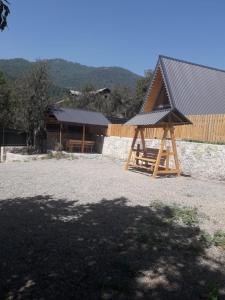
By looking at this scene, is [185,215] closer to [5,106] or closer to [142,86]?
[5,106]

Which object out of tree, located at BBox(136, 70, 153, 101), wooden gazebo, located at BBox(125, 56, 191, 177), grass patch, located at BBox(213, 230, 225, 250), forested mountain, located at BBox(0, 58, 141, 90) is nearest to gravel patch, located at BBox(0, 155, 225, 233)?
grass patch, located at BBox(213, 230, 225, 250)

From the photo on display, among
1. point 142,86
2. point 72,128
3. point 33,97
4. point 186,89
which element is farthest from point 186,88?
point 142,86

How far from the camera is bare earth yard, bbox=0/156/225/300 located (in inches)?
142

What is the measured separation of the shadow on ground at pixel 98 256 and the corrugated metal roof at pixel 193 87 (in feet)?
45.4

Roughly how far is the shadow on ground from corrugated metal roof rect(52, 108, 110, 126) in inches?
651

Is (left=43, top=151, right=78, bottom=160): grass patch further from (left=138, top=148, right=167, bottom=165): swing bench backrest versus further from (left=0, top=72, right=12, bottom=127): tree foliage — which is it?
(left=0, top=72, right=12, bottom=127): tree foliage

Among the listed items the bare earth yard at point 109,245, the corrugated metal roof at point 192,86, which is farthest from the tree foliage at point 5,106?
the bare earth yard at point 109,245

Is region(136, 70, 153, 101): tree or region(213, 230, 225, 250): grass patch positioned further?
region(136, 70, 153, 101): tree

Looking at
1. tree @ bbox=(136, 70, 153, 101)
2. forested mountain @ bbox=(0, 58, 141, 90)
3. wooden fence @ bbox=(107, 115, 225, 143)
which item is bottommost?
wooden fence @ bbox=(107, 115, 225, 143)

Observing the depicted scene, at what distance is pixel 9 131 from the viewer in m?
24.2

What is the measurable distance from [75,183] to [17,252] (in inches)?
232

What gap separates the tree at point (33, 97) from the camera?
2155 centimetres

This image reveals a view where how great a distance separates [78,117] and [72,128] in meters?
1.76

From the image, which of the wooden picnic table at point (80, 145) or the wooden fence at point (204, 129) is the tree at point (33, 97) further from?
the wooden fence at point (204, 129)
